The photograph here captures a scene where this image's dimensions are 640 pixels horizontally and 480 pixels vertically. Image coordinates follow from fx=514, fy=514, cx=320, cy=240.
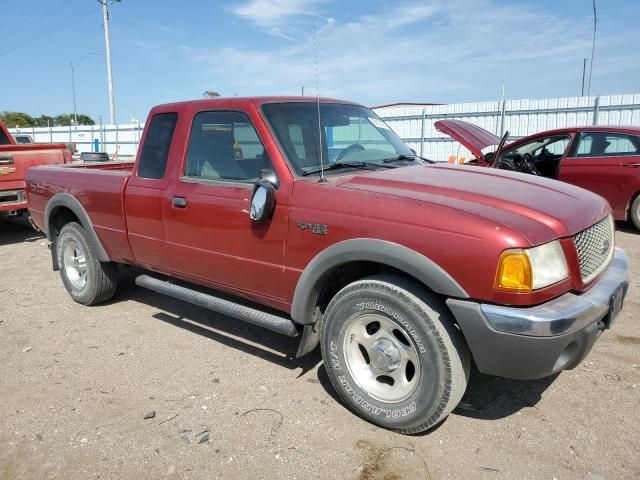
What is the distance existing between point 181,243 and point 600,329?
2.84 meters

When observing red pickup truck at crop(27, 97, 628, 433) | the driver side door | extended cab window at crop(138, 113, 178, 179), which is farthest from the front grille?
extended cab window at crop(138, 113, 178, 179)

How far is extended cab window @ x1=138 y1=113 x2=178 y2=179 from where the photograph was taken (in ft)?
13.3

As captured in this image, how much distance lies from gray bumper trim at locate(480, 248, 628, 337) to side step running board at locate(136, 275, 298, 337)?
4.36 feet

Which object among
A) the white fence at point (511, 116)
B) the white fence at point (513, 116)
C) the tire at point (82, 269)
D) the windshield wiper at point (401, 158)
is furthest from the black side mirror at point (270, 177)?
the white fence at point (511, 116)

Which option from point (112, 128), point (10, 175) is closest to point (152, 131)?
point (10, 175)

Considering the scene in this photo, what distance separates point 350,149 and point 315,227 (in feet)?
2.94

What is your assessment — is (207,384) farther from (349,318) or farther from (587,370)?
(587,370)

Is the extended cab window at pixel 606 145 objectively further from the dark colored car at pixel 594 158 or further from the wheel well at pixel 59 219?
the wheel well at pixel 59 219

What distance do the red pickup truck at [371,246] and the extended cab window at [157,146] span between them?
0.5 inches

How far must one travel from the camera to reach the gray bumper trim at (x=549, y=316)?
2.44 meters

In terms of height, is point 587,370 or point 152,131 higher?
point 152,131

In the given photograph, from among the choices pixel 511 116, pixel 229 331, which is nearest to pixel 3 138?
pixel 229 331

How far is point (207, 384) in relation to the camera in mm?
3564

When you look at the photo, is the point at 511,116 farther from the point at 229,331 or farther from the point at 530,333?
the point at 530,333
